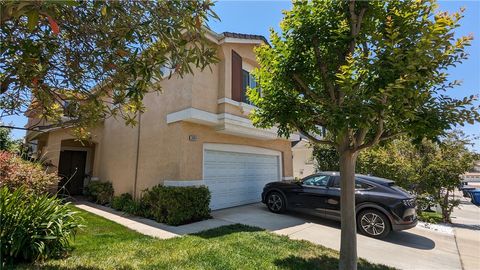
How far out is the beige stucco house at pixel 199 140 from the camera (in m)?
9.47

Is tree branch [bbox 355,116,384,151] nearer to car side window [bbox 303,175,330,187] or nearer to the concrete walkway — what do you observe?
the concrete walkway

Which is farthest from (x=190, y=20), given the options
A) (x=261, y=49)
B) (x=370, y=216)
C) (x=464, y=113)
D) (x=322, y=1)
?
(x=370, y=216)

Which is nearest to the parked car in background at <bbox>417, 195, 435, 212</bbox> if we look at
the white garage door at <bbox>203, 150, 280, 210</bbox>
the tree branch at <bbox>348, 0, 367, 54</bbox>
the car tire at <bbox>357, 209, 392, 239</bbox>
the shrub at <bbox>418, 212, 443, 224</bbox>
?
the shrub at <bbox>418, 212, 443, 224</bbox>

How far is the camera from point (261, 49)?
523 cm

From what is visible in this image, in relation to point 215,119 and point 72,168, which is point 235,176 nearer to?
point 215,119

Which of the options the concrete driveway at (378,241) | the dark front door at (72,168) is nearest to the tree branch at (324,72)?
the concrete driveway at (378,241)

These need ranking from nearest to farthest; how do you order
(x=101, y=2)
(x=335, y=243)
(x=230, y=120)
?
(x=101, y=2), (x=335, y=243), (x=230, y=120)

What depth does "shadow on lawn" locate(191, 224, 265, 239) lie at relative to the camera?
22.4ft

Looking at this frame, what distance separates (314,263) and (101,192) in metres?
10.1

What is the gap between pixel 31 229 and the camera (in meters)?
4.63

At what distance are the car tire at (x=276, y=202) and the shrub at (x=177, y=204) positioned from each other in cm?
274

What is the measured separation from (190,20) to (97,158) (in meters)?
12.5

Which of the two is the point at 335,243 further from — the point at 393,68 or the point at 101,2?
the point at 101,2

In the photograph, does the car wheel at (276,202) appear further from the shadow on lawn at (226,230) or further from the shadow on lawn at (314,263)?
the shadow on lawn at (314,263)
